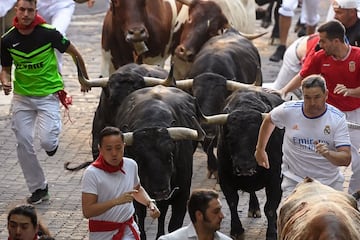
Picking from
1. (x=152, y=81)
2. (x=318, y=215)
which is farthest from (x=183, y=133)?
(x=318, y=215)

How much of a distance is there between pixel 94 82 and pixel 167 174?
228 cm

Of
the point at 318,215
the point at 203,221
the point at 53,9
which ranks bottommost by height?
the point at 53,9

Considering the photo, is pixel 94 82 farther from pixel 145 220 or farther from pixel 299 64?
pixel 299 64

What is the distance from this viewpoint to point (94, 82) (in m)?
13.2

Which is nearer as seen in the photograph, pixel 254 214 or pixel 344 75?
pixel 344 75

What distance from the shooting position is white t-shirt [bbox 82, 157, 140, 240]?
974 cm

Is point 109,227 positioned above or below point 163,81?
above

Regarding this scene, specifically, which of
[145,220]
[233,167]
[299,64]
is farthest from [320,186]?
[299,64]

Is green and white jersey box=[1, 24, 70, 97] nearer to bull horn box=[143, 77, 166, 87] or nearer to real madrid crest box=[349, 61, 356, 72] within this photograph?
bull horn box=[143, 77, 166, 87]

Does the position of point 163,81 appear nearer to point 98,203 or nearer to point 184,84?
point 184,84

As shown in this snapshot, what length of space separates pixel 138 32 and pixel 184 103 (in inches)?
135

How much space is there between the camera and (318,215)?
8.09 metres

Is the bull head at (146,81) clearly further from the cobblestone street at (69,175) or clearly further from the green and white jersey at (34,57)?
the cobblestone street at (69,175)

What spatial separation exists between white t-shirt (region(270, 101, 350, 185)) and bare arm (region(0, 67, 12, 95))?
2978 mm
